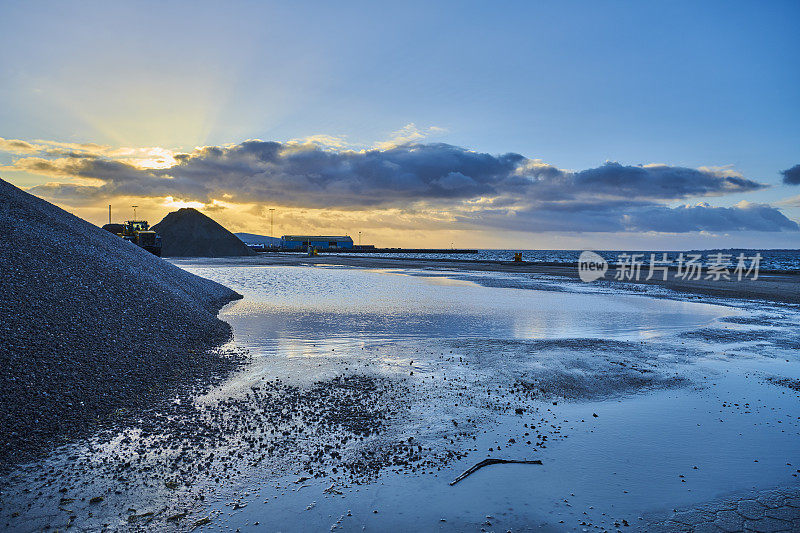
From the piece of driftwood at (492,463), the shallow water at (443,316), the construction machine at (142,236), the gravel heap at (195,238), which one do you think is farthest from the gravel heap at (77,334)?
the gravel heap at (195,238)

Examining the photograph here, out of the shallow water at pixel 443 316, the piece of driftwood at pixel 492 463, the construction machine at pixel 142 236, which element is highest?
the construction machine at pixel 142 236

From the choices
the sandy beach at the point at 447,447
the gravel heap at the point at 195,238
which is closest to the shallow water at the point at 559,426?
the sandy beach at the point at 447,447

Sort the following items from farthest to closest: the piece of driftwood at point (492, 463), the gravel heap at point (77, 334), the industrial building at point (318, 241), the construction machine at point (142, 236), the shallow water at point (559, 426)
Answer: the industrial building at point (318, 241) < the construction machine at point (142, 236) < the gravel heap at point (77, 334) < the piece of driftwood at point (492, 463) < the shallow water at point (559, 426)

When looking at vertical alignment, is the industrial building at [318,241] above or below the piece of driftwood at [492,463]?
above

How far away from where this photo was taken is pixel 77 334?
924cm

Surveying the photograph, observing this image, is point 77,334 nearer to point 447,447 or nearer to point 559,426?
point 447,447

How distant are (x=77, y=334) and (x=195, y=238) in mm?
99284

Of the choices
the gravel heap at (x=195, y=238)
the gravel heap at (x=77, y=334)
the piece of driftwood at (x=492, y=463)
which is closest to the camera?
the piece of driftwood at (x=492, y=463)

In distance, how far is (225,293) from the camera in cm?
2358

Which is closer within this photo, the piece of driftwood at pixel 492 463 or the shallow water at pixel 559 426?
the shallow water at pixel 559 426

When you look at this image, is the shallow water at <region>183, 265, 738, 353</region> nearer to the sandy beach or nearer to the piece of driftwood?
the sandy beach

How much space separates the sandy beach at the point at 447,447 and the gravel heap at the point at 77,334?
2.42ft

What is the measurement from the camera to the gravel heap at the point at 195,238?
98.8 m

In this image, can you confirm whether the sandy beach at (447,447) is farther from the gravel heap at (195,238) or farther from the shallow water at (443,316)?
the gravel heap at (195,238)
